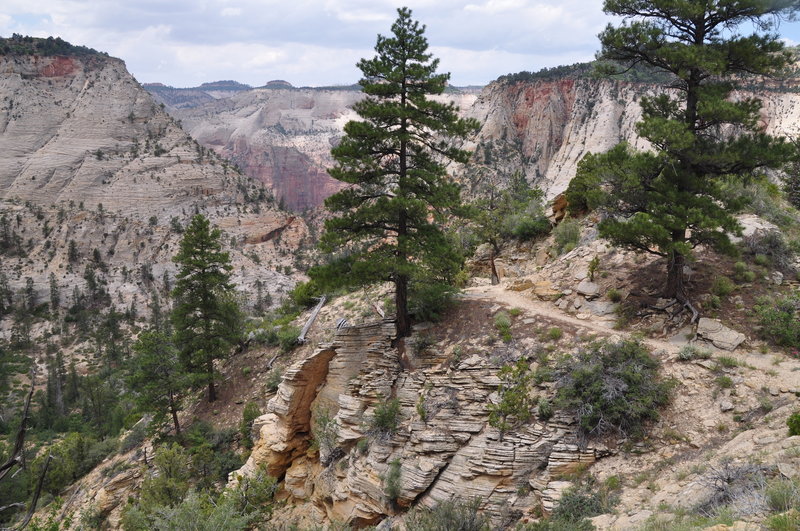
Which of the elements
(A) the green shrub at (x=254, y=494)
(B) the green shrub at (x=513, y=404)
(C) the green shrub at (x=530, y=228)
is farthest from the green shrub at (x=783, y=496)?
(C) the green shrub at (x=530, y=228)

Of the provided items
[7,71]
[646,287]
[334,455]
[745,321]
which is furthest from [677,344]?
[7,71]

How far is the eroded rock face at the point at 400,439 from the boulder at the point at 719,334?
4.17 metres

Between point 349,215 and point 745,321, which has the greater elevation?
point 349,215

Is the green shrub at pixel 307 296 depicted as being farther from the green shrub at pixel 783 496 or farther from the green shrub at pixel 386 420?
the green shrub at pixel 783 496

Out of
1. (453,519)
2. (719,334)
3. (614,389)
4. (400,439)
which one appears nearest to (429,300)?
(400,439)

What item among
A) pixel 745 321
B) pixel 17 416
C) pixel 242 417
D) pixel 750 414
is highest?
pixel 745 321

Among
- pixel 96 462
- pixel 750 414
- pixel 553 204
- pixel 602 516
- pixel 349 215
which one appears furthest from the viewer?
pixel 96 462

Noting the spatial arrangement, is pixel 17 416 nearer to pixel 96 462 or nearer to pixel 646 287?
pixel 96 462

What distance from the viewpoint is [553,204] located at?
21.9 meters

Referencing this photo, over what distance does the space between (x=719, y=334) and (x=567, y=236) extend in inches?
325

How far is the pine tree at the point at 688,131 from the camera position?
10.0 metres

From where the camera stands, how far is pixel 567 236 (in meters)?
18.1

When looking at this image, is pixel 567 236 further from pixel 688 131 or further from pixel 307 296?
pixel 307 296

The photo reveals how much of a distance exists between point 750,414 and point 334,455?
10.6 m
